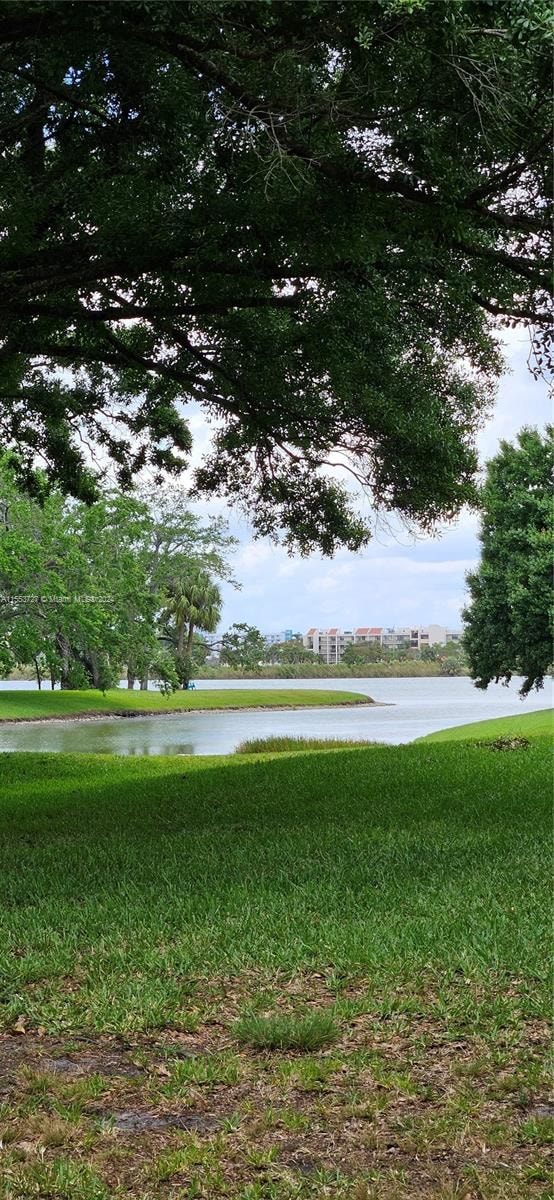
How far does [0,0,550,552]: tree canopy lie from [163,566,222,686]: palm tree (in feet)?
123

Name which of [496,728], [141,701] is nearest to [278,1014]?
[496,728]

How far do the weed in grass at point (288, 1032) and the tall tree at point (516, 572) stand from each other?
82.4ft

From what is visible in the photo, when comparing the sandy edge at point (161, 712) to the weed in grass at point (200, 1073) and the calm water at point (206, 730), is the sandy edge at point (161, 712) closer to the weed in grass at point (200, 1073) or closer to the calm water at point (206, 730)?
the calm water at point (206, 730)

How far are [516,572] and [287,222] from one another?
23.4 m

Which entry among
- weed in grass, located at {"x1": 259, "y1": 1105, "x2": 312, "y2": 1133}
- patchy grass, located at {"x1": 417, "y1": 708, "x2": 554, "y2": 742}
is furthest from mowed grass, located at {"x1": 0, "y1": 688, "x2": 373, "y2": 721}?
weed in grass, located at {"x1": 259, "y1": 1105, "x2": 312, "y2": 1133}

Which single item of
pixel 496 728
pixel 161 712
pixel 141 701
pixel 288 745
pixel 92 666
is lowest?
pixel 161 712

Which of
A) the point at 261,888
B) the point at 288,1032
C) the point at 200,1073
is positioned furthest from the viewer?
the point at 261,888

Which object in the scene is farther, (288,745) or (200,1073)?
(288,745)

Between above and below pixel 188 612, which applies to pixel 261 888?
below

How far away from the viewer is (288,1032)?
13.1 ft

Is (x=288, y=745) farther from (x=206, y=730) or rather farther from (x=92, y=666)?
(x=92, y=666)

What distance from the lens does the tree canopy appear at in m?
5.83

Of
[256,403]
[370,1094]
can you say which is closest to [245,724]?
[256,403]

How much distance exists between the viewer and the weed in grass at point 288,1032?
396 cm
